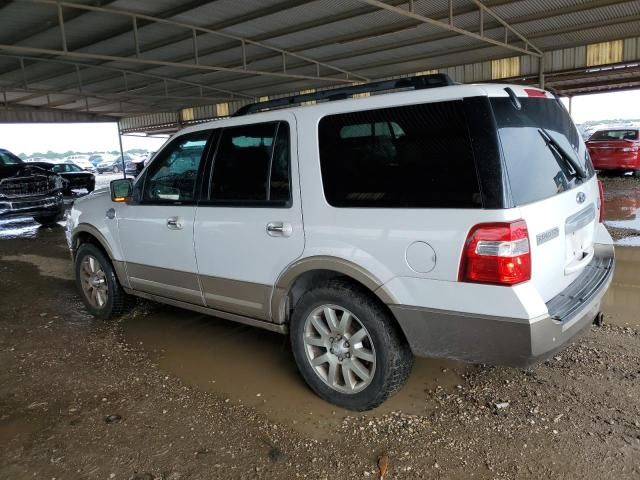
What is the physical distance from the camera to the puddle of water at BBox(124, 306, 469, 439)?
3.06m

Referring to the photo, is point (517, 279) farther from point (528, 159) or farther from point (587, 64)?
point (587, 64)

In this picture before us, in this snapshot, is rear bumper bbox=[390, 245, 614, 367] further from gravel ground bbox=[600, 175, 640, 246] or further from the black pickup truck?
the black pickup truck

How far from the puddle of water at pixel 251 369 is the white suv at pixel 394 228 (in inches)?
8.7

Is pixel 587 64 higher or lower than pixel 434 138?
higher

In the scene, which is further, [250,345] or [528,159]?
[250,345]

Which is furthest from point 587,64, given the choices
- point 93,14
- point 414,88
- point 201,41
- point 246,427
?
point 246,427

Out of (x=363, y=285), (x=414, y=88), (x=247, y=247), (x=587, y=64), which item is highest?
(x=587, y=64)

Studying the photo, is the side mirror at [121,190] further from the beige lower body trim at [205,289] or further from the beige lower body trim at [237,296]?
the beige lower body trim at [237,296]

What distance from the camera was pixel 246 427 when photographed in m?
2.95

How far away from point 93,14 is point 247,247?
9.03 metres

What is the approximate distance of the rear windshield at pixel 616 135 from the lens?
48.3ft

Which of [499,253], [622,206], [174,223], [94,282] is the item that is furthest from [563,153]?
[622,206]

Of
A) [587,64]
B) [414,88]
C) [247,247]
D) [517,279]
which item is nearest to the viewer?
[517,279]

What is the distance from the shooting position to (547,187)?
2604mm
